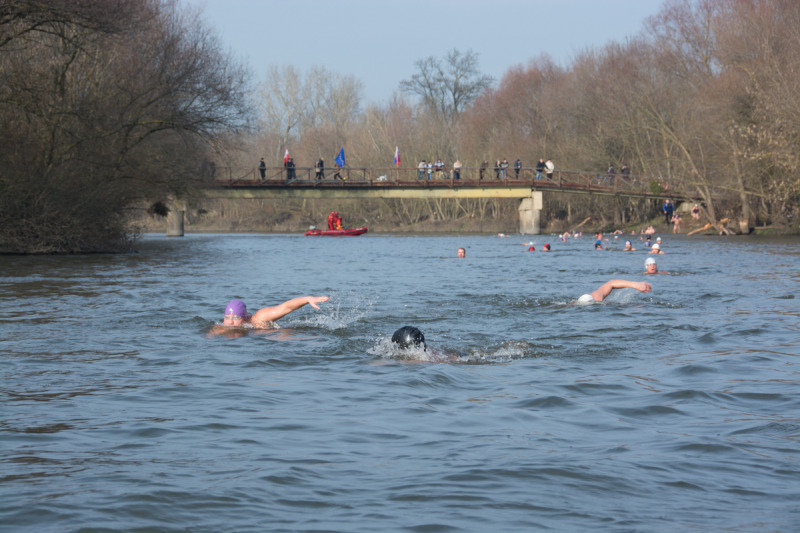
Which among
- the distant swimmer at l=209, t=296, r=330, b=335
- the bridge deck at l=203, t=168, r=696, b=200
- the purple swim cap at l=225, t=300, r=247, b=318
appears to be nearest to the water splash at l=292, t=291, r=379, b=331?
the distant swimmer at l=209, t=296, r=330, b=335

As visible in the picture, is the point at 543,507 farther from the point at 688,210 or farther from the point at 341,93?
the point at 341,93

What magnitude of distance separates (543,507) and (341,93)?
9588 centimetres

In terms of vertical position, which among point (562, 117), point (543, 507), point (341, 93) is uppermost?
point (341, 93)

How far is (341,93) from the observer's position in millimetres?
98250

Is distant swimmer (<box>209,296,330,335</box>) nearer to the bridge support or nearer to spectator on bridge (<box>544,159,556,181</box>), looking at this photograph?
spectator on bridge (<box>544,159,556,181</box>)

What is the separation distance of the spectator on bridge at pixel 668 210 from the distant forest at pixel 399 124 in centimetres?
267

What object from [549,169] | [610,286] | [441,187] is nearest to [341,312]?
[610,286]

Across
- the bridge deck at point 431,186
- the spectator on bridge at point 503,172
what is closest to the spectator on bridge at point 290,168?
the bridge deck at point 431,186

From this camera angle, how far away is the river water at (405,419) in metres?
4.97

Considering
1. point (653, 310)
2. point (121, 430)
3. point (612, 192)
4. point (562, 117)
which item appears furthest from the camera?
point (562, 117)

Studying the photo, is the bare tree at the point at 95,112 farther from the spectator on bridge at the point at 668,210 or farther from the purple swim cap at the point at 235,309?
the spectator on bridge at the point at 668,210

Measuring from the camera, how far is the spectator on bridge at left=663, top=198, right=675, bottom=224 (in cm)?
5905

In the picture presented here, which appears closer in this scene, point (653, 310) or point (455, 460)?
point (455, 460)

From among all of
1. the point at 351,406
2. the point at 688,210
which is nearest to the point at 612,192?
the point at 688,210
